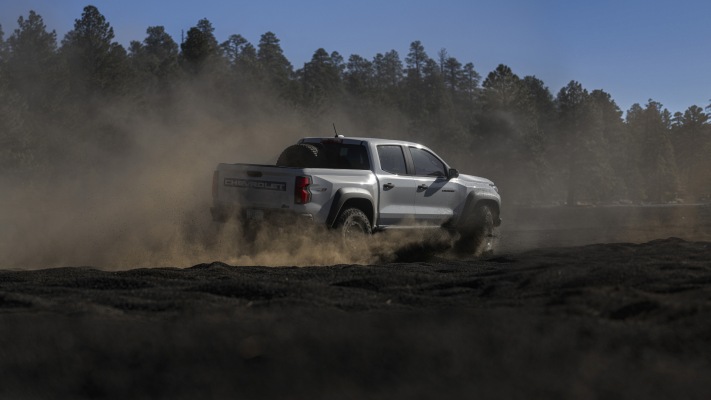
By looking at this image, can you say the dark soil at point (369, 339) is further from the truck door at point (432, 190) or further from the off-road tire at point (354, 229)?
the truck door at point (432, 190)

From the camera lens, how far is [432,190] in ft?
44.6

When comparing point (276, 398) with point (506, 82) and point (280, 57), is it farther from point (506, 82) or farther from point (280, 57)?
point (280, 57)

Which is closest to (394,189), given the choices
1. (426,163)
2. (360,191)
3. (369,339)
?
(360,191)

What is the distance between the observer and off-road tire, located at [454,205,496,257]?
47.7 feet

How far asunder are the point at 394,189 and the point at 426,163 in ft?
4.01

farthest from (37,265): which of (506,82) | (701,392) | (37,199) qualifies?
(506,82)

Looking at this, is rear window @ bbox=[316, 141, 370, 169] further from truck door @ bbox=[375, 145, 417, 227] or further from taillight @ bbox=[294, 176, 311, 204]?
taillight @ bbox=[294, 176, 311, 204]

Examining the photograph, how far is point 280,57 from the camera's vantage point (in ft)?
481

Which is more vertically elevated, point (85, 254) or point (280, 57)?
point (280, 57)

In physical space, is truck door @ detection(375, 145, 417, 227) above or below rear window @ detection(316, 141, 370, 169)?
below

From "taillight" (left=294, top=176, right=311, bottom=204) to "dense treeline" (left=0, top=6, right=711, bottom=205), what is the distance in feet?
72.2

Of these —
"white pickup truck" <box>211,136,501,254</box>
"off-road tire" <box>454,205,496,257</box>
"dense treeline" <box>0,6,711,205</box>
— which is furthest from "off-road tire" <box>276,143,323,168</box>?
"dense treeline" <box>0,6,711,205</box>

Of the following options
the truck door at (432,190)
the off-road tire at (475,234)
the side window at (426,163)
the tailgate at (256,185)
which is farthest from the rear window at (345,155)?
the off-road tire at (475,234)

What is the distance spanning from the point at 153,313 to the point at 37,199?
77.6 ft
